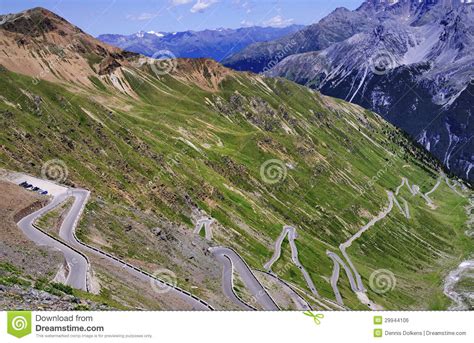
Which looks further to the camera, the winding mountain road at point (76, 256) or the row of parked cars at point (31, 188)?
the row of parked cars at point (31, 188)

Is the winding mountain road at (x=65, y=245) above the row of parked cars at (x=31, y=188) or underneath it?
underneath

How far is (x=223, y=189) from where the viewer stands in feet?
559

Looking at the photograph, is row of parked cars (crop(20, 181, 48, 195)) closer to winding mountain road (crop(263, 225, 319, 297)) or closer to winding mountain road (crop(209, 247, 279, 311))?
winding mountain road (crop(209, 247, 279, 311))

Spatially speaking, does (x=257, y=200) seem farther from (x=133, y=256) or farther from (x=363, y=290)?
(x=133, y=256)

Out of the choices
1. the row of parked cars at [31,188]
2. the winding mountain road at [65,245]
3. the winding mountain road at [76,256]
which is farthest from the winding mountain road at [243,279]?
the row of parked cars at [31,188]

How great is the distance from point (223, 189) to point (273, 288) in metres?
81.8

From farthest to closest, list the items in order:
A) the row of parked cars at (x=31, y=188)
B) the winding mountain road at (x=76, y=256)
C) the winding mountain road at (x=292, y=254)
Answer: the winding mountain road at (x=292, y=254)
the row of parked cars at (x=31, y=188)
the winding mountain road at (x=76, y=256)

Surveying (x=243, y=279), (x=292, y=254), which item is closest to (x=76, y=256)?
(x=243, y=279)

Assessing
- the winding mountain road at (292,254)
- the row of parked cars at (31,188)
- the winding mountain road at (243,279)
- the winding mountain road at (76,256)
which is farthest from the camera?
the winding mountain road at (292,254)

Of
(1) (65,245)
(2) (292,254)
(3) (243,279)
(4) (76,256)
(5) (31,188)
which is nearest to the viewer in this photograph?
(4) (76,256)

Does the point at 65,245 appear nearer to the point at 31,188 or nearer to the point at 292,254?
the point at 31,188

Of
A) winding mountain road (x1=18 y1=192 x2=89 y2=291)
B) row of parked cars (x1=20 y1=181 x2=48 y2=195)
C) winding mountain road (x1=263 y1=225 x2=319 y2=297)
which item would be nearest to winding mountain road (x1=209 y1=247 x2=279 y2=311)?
winding mountain road (x1=18 y1=192 x2=89 y2=291)

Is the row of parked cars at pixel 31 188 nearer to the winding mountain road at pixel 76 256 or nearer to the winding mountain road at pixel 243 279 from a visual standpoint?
the winding mountain road at pixel 76 256
